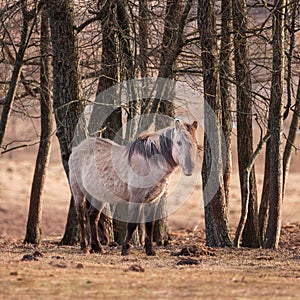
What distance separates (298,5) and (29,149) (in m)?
45.4

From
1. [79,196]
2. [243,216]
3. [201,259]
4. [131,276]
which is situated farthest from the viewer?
[243,216]

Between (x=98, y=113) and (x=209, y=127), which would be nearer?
(x=209, y=127)

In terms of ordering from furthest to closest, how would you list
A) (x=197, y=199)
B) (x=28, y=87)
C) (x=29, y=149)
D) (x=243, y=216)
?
1. (x=29, y=149)
2. (x=197, y=199)
3. (x=28, y=87)
4. (x=243, y=216)

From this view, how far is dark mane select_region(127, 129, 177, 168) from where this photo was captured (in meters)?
11.9

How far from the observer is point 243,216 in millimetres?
15281

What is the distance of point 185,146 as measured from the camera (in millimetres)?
11578

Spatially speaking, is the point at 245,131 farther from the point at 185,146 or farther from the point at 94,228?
the point at 185,146

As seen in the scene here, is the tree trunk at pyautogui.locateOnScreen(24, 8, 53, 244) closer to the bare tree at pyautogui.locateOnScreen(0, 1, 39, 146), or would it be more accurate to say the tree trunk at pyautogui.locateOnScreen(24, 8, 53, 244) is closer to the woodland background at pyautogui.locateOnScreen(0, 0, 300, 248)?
the woodland background at pyautogui.locateOnScreen(0, 0, 300, 248)

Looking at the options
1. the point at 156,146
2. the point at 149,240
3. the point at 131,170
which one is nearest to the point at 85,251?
the point at 149,240

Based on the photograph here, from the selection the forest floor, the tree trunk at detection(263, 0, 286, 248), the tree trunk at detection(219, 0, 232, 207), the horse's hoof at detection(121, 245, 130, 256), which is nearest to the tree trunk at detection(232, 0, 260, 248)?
the tree trunk at detection(219, 0, 232, 207)

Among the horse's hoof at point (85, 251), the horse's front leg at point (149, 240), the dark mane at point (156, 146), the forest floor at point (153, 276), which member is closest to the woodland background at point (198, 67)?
the horse's hoof at point (85, 251)

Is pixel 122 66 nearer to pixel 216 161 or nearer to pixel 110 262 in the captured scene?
pixel 216 161

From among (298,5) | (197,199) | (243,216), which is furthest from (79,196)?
(197,199)

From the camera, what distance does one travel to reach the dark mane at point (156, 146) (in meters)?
11.9
